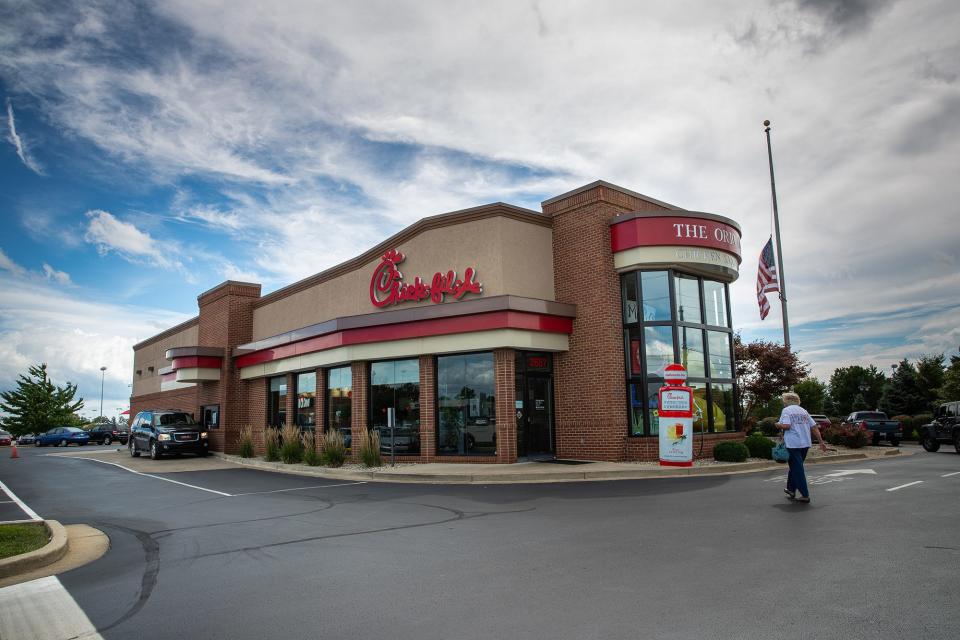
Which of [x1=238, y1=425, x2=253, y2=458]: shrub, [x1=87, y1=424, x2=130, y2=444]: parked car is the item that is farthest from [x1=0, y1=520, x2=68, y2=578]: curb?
[x1=87, y1=424, x2=130, y2=444]: parked car

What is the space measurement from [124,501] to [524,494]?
28.2 ft

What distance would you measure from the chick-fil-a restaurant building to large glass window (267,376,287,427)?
6177 millimetres

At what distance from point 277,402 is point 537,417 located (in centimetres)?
1312

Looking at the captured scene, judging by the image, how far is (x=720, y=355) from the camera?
19938 millimetres

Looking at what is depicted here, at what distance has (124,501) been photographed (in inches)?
542

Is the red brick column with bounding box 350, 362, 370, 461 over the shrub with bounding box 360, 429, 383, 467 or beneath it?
over

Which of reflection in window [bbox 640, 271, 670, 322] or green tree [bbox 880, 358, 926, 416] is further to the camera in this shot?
green tree [bbox 880, 358, 926, 416]

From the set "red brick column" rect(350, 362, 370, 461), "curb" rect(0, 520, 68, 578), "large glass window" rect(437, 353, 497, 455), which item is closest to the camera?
"curb" rect(0, 520, 68, 578)

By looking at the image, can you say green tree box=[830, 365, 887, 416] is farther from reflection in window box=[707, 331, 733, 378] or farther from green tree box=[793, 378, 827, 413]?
reflection in window box=[707, 331, 733, 378]

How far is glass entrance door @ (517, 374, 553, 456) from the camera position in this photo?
1873 cm

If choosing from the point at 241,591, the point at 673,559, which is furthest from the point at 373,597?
the point at 673,559

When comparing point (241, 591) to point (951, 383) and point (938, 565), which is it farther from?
point (951, 383)

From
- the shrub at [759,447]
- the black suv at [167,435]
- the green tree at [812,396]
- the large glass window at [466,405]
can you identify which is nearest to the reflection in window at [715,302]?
the shrub at [759,447]

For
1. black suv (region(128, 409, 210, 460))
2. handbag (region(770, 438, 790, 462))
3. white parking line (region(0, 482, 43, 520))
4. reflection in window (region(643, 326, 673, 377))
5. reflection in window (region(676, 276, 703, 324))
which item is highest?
reflection in window (region(676, 276, 703, 324))
